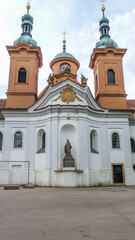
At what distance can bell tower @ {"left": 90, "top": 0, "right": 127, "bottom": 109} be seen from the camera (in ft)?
76.6

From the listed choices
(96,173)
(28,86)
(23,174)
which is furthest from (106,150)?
(28,86)

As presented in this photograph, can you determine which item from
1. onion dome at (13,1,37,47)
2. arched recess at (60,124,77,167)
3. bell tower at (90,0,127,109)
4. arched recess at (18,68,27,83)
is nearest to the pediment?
arched recess at (60,124,77,167)

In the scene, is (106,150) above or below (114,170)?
above

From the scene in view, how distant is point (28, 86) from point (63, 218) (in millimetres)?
18705

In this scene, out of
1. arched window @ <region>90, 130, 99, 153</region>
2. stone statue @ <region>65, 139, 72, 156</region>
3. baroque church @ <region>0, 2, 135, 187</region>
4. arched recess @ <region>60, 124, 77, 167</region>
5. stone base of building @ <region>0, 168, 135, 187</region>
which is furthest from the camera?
arched window @ <region>90, 130, 99, 153</region>

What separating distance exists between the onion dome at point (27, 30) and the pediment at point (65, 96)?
8260mm

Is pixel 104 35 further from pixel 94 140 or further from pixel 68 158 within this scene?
pixel 68 158

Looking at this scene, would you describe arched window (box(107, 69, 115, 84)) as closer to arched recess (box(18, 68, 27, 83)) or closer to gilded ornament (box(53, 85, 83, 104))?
gilded ornament (box(53, 85, 83, 104))

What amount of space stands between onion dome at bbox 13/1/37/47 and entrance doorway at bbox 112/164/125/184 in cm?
1744

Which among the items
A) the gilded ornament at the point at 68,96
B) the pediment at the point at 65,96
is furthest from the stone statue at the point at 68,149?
the gilded ornament at the point at 68,96

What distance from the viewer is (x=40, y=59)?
86.7 feet

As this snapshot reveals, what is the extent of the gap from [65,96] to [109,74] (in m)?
7.38

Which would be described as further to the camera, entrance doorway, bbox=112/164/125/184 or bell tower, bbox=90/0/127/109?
bell tower, bbox=90/0/127/109

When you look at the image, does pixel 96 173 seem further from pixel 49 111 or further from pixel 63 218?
pixel 63 218
